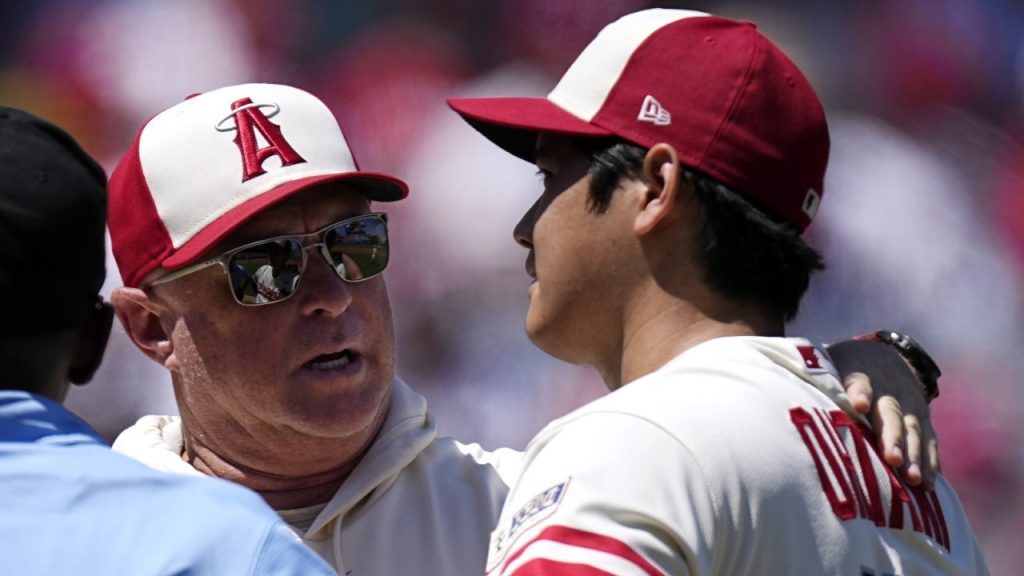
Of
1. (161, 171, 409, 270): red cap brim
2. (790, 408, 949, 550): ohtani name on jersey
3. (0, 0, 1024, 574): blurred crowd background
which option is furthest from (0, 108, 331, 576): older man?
(0, 0, 1024, 574): blurred crowd background

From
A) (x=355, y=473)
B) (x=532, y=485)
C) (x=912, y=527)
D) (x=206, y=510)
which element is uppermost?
(x=206, y=510)

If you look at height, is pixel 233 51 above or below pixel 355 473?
above

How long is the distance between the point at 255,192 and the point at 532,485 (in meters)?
1.12

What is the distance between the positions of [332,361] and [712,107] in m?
0.99

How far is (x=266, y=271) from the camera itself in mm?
2582

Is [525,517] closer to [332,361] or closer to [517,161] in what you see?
[332,361]

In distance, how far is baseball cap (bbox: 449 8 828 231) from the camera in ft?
6.55

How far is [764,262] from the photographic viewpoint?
2.02 metres

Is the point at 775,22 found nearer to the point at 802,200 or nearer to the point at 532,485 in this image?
the point at 802,200

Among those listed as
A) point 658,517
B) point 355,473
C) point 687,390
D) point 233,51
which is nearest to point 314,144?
point 355,473

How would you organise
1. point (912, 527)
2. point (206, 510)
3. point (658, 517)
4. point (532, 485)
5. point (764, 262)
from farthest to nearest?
1. point (764, 262)
2. point (912, 527)
3. point (532, 485)
4. point (658, 517)
5. point (206, 510)

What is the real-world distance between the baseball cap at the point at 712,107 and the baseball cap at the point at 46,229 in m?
0.80

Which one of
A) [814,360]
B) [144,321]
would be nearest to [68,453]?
[814,360]

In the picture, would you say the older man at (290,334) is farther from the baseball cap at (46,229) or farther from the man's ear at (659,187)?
the baseball cap at (46,229)
